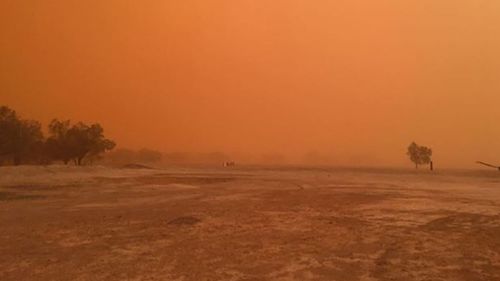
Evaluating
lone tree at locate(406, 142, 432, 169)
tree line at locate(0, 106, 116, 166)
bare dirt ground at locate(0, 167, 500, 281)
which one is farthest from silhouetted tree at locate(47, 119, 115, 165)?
lone tree at locate(406, 142, 432, 169)

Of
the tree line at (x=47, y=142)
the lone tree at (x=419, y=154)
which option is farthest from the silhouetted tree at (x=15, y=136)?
the lone tree at (x=419, y=154)

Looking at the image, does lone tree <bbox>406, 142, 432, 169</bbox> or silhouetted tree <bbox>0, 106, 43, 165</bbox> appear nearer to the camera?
silhouetted tree <bbox>0, 106, 43, 165</bbox>

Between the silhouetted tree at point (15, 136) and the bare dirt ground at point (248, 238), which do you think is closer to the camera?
the bare dirt ground at point (248, 238)

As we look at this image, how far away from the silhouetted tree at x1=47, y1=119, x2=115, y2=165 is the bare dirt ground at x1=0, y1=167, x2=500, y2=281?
44.9 m

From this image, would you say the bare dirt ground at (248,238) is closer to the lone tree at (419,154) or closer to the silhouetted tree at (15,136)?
the silhouetted tree at (15,136)

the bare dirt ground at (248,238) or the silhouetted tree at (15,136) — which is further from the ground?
the silhouetted tree at (15,136)

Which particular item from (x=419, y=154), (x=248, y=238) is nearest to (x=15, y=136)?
(x=248, y=238)

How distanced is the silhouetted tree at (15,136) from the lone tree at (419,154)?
8780 cm

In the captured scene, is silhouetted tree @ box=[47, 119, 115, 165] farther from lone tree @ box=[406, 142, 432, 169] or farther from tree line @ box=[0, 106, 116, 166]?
lone tree @ box=[406, 142, 432, 169]

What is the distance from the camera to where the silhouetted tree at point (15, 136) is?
66000 mm

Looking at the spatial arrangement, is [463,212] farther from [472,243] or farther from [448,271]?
[448,271]

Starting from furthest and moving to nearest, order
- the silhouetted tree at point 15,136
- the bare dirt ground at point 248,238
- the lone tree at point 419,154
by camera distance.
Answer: the lone tree at point 419,154 → the silhouetted tree at point 15,136 → the bare dirt ground at point 248,238

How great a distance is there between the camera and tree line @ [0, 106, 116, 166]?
67556mm

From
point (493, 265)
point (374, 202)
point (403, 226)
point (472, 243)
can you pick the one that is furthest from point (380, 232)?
point (374, 202)
